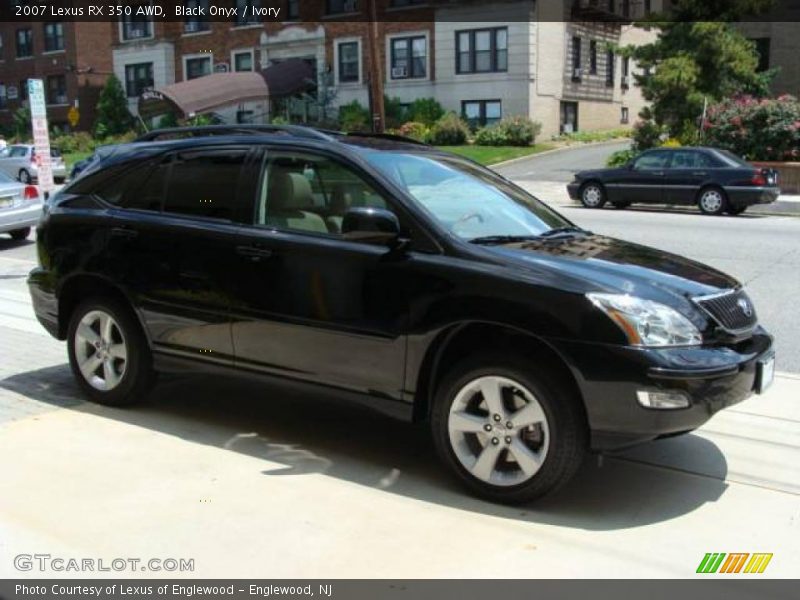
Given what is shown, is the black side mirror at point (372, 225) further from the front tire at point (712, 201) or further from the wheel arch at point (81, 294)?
the front tire at point (712, 201)

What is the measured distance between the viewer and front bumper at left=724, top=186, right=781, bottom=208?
60.5ft

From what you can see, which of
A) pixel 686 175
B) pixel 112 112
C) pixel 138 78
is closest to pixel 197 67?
pixel 138 78

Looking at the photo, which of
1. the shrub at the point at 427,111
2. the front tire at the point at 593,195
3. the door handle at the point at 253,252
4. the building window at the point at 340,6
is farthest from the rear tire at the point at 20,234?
the building window at the point at 340,6

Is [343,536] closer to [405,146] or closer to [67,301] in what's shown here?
[405,146]

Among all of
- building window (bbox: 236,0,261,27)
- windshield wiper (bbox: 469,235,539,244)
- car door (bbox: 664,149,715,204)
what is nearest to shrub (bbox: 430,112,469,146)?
building window (bbox: 236,0,261,27)

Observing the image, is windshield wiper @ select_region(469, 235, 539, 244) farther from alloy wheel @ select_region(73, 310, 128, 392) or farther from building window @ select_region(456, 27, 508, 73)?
building window @ select_region(456, 27, 508, 73)

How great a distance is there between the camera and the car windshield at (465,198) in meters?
4.70

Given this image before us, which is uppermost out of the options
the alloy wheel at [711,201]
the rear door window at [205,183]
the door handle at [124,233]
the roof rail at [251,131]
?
the roof rail at [251,131]

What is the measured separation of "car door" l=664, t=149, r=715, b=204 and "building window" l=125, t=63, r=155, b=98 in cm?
3946

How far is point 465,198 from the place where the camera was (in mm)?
4973

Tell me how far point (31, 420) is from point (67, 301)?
33.7 inches

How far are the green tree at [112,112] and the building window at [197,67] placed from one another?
177 inches

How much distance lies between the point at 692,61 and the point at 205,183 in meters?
24.3

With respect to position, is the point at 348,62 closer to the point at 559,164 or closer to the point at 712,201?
the point at 559,164
